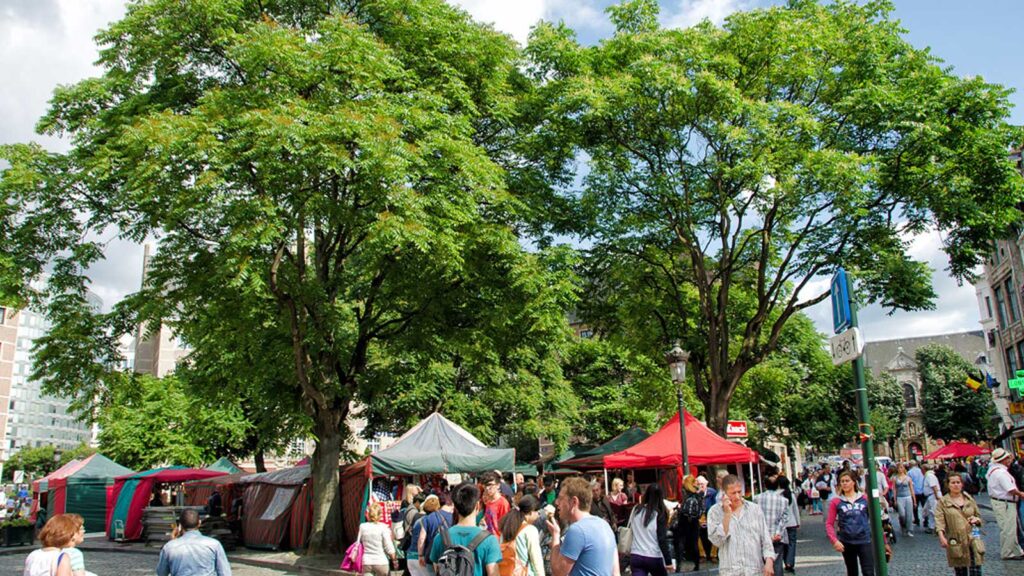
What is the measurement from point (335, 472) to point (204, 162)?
8425 mm

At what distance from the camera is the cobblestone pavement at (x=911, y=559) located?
12.3m

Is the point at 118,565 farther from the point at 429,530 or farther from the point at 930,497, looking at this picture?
the point at 930,497

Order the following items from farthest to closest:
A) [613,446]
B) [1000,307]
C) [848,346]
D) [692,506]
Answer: [1000,307], [613,446], [692,506], [848,346]

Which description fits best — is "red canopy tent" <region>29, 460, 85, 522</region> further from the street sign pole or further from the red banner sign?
the street sign pole

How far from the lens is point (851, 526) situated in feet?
27.7

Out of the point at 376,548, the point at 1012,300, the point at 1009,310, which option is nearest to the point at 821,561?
the point at 376,548

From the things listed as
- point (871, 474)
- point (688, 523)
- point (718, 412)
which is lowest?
point (688, 523)

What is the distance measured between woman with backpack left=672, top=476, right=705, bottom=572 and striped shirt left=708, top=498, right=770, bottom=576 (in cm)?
596

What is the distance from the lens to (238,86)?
595 inches

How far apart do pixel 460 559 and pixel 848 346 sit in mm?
3579

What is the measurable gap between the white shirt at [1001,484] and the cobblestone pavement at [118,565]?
46.0 feet

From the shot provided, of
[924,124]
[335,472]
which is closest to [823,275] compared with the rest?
[924,124]

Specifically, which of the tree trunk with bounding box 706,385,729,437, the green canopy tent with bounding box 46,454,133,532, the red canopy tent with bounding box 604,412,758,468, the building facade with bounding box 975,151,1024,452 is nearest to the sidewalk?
the green canopy tent with bounding box 46,454,133,532

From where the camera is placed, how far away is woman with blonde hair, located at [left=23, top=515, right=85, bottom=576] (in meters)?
5.81
